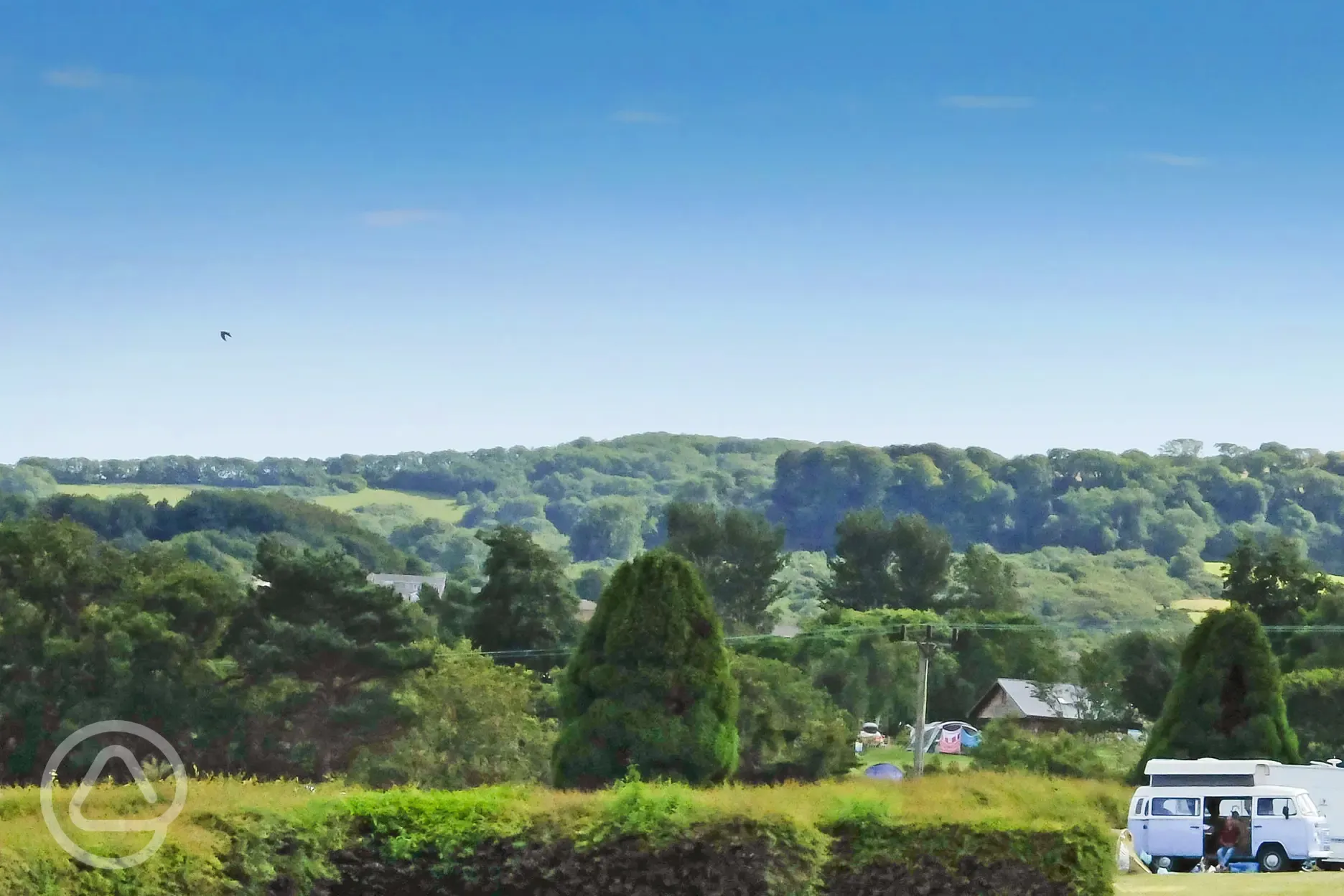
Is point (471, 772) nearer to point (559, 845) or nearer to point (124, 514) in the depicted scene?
point (559, 845)

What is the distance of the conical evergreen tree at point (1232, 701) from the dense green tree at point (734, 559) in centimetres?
6680

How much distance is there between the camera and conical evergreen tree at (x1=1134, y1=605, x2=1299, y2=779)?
3462 cm

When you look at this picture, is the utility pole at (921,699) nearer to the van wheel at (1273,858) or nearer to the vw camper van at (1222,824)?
the vw camper van at (1222,824)

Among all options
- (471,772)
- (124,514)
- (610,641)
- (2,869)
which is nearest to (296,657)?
(471,772)

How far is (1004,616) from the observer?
286 feet

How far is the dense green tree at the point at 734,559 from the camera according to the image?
102m

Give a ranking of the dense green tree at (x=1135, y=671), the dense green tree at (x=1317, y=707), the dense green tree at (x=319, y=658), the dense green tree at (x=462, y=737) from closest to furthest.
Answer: the dense green tree at (x=462, y=737) → the dense green tree at (x=1317, y=707) → the dense green tree at (x=319, y=658) → the dense green tree at (x=1135, y=671)

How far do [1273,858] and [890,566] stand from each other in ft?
255

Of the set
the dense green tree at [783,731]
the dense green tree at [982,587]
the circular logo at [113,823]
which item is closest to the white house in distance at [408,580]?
the dense green tree at [982,587]

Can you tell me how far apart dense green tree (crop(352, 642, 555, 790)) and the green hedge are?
2915cm

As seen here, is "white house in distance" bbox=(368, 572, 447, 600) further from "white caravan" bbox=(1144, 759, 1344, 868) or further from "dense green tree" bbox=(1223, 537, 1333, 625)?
"white caravan" bbox=(1144, 759, 1344, 868)

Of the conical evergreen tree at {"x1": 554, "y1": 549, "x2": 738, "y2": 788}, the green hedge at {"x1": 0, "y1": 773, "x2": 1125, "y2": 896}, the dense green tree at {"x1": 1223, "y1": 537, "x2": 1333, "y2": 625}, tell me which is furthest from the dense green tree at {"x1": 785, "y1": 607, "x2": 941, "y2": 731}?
the green hedge at {"x1": 0, "y1": 773, "x2": 1125, "y2": 896}

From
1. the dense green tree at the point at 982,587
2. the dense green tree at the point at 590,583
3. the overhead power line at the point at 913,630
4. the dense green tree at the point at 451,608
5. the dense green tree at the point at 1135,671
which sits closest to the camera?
the overhead power line at the point at 913,630

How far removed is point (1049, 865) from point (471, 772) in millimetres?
33197
